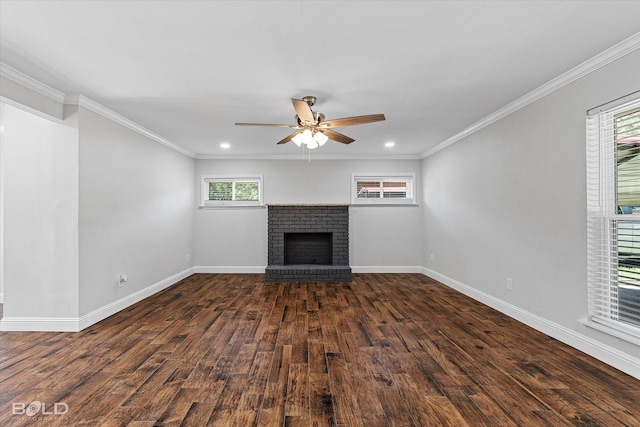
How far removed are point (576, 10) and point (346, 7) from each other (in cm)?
140

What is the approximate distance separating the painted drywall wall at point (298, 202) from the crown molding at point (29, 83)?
3.15 meters

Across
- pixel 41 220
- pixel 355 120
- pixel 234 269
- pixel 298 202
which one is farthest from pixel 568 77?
pixel 234 269

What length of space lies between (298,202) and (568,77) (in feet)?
14.6

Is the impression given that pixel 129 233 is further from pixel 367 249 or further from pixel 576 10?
pixel 576 10

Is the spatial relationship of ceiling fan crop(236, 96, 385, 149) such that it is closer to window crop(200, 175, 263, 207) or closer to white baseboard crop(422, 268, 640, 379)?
white baseboard crop(422, 268, 640, 379)

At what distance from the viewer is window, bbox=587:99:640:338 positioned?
2.25 m

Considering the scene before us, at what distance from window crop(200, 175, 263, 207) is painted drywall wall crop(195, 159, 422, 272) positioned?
0.13 metres

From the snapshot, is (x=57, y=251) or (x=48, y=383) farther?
(x=57, y=251)

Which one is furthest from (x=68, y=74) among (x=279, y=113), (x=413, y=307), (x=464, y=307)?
(x=464, y=307)

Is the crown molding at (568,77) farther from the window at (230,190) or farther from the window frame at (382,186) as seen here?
the window at (230,190)

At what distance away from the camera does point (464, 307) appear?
3814mm

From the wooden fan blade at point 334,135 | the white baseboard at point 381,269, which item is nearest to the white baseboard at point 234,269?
the white baseboard at point 381,269

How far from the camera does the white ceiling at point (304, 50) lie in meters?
1.81

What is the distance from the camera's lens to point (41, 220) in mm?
3086
